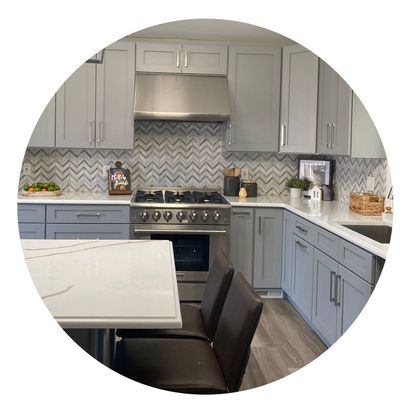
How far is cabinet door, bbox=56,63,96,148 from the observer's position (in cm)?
525

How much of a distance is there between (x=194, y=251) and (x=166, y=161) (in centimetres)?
105

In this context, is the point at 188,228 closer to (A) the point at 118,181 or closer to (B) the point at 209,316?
(A) the point at 118,181

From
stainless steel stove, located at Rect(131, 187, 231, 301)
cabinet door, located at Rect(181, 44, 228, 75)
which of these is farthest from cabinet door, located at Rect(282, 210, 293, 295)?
cabinet door, located at Rect(181, 44, 228, 75)

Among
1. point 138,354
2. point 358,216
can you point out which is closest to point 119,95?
point 358,216

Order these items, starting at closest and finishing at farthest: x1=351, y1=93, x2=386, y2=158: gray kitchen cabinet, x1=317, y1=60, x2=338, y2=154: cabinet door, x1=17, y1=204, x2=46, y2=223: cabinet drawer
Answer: x1=351, y1=93, x2=386, y2=158: gray kitchen cabinet → x1=317, y1=60, x2=338, y2=154: cabinet door → x1=17, y1=204, x2=46, y2=223: cabinet drawer

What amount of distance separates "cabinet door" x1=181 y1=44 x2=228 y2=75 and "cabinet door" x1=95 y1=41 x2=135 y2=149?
0.47 meters

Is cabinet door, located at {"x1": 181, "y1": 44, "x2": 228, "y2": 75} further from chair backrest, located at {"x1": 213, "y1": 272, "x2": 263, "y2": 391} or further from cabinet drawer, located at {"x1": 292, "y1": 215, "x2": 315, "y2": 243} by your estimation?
chair backrest, located at {"x1": 213, "y1": 272, "x2": 263, "y2": 391}

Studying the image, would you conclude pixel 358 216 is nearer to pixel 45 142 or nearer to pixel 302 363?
pixel 302 363

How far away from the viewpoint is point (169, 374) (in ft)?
7.58

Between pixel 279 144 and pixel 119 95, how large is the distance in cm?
149

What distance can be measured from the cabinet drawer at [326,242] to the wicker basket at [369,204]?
1.43ft

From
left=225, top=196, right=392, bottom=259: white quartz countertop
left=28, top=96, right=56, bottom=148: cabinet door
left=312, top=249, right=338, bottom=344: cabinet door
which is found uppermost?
left=28, top=96, right=56, bottom=148: cabinet door

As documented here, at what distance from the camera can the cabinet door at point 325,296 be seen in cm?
378

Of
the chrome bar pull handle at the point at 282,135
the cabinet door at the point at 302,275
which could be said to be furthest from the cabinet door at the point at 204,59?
the cabinet door at the point at 302,275
